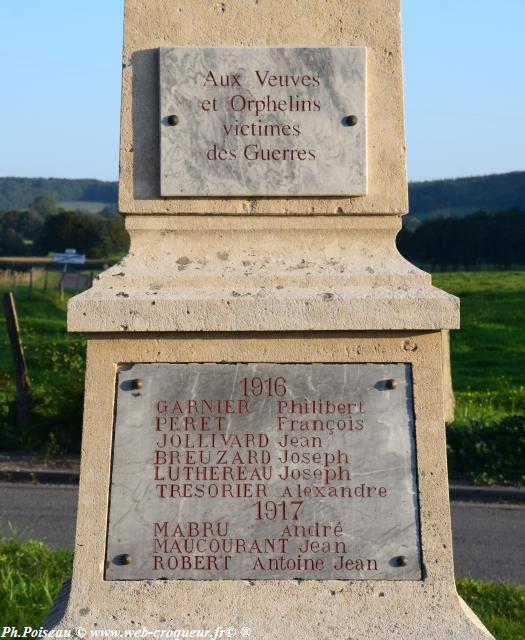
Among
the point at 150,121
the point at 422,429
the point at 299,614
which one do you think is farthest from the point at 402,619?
the point at 150,121

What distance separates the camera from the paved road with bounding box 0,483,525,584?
6992mm

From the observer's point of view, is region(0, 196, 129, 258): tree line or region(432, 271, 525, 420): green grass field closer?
region(432, 271, 525, 420): green grass field

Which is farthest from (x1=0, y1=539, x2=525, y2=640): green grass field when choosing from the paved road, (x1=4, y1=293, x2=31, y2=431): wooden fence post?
(x1=4, y1=293, x2=31, y2=431): wooden fence post

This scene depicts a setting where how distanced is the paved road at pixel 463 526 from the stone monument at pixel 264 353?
3.19 m

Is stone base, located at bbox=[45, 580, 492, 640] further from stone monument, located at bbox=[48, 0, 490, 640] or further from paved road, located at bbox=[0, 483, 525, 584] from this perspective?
paved road, located at bbox=[0, 483, 525, 584]

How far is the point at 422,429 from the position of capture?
371cm

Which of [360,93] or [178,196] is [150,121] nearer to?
[178,196]

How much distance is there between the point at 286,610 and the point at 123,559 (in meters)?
0.56

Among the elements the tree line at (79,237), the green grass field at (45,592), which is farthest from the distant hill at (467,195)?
the green grass field at (45,592)

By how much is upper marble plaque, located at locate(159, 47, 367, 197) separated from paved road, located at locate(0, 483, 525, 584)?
357 centimetres

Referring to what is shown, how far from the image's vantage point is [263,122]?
3846 mm

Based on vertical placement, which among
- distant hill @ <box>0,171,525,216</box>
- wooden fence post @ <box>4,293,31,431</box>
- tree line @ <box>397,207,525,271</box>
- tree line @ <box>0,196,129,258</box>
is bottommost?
wooden fence post @ <box>4,293,31,431</box>

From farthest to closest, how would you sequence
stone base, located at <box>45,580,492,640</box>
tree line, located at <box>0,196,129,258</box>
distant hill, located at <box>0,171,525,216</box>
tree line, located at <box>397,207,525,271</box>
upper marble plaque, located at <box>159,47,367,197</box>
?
distant hill, located at <box>0,171,525,216</box>, tree line, located at <box>0,196,129,258</box>, tree line, located at <box>397,207,525,271</box>, upper marble plaque, located at <box>159,47,367,197</box>, stone base, located at <box>45,580,492,640</box>

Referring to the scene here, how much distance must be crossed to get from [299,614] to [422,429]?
73 cm
